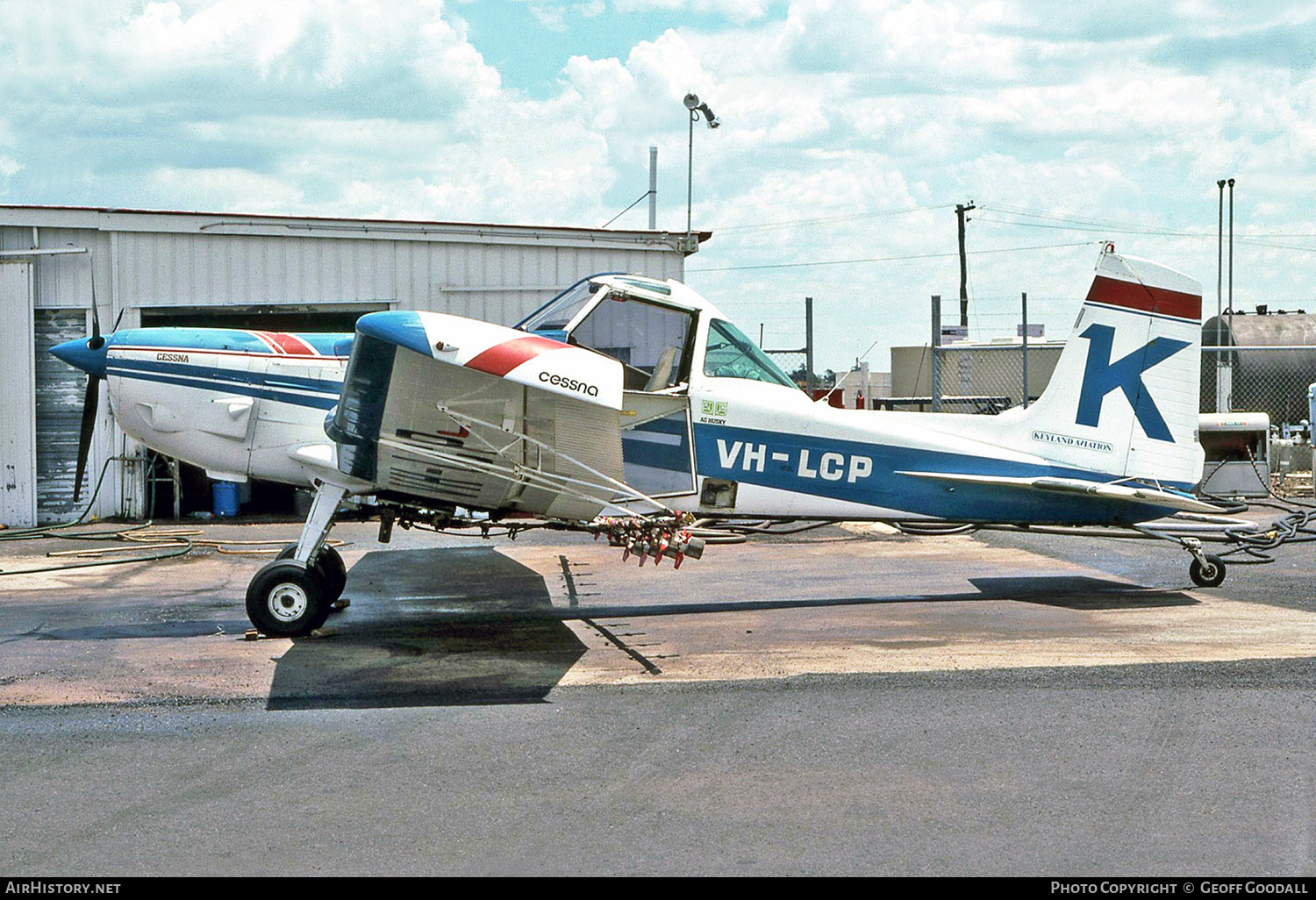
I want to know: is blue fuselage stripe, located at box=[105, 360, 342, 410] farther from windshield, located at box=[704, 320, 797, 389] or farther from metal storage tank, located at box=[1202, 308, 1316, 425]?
metal storage tank, located at box=[1202, 308, 1316, 425]

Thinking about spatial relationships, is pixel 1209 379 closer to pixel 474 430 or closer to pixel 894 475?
pixel 894 475

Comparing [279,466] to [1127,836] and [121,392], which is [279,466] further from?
[1127,836]

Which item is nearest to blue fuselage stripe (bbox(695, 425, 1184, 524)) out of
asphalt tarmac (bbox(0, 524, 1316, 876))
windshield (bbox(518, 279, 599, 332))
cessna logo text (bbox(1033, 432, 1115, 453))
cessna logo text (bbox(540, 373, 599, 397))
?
cessna logo text (bbox(1033, 432, 1115, 453))

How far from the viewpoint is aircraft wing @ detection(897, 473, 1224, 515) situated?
9461 millimetres

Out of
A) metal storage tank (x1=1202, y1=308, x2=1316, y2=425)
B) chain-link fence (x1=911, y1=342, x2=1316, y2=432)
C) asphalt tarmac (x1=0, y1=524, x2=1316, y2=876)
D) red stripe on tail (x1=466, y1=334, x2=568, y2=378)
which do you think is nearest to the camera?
asphalt tarmac (x1=0, y1=524, x2=1316, y2=876)

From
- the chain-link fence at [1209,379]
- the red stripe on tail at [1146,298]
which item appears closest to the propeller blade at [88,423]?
the red stripe on tail at [1146,298]

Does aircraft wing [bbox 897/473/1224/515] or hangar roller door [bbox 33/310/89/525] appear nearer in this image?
aircraft wing [bbox 897/473/1224/515]

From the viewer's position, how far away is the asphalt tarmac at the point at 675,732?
4273mm

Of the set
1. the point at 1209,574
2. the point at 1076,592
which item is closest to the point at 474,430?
the point at 1076,592

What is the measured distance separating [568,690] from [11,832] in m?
2.97

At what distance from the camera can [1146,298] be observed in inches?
389

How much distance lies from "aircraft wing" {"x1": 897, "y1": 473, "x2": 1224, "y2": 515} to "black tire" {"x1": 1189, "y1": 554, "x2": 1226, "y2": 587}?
726mm

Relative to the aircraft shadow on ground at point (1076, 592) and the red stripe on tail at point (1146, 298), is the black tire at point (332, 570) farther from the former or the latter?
the red stripe on tail at point (1146, 298)

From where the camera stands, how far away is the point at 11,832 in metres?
4.45
